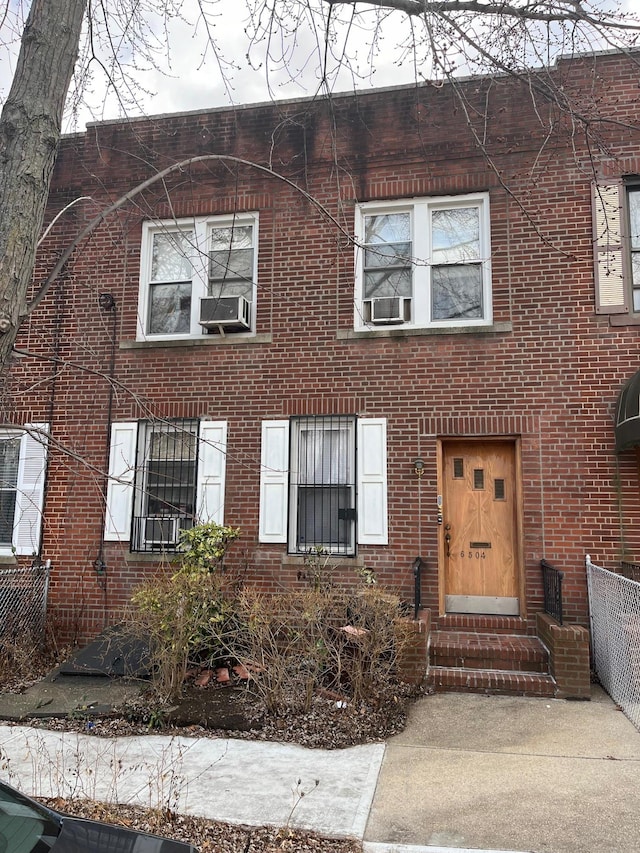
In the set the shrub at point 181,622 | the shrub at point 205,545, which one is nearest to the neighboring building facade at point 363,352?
the shrub at point 205,545

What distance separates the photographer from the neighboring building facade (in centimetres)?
794

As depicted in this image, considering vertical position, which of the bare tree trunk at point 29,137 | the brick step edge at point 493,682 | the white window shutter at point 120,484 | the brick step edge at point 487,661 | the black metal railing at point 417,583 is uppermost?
the bare tree trunk at point 29,137

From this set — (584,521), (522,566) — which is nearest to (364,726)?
(522,566)

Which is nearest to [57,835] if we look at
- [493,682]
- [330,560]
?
[493,682]

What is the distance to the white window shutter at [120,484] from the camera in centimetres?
879

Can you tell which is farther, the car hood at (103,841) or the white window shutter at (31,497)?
the white window shutter at (31,497)

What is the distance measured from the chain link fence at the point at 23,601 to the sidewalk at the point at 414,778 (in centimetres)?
227

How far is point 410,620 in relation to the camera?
7039mm

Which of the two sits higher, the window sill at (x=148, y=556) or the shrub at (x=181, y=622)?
the window sill at (x=148, y=556)

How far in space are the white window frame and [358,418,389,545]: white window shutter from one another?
2.21 meters

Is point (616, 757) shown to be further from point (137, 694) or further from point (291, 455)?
point (291, 455)

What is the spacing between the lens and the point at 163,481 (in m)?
8.95

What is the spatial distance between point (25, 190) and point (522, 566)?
262 inches

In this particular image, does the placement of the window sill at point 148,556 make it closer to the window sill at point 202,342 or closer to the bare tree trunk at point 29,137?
the window sill at point 202,342
